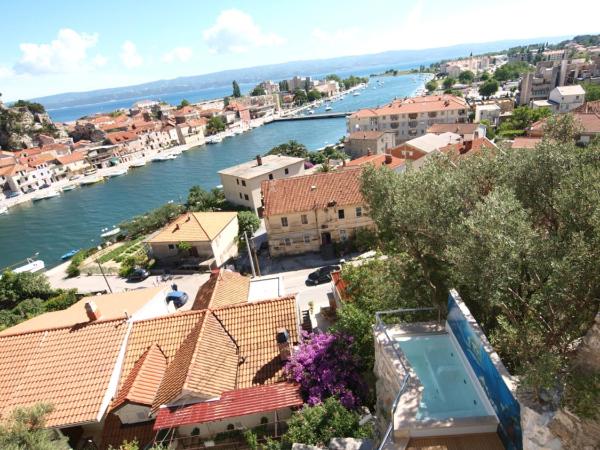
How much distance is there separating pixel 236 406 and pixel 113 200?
83.0 meters

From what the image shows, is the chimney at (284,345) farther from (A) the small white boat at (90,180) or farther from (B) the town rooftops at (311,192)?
(A) the small white boat at (90,180)

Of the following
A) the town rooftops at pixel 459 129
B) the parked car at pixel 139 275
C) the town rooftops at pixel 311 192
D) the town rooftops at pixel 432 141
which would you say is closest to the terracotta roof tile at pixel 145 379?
the town rooftops at pixel 311 192

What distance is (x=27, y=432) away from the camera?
12008mm

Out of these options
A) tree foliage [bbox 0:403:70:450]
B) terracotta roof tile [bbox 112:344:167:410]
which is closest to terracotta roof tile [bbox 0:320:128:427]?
terracotta roof tile [bbox 112:344:167:410]

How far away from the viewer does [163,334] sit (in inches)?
736

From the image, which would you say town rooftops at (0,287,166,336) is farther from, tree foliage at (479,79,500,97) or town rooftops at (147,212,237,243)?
tree foliage at (479,79,500,97)

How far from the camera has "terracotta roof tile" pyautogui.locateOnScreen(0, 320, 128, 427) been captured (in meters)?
15.5

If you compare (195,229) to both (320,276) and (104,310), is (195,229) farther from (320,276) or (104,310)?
(104,310)

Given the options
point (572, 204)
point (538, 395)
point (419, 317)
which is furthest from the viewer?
point (419, 317)

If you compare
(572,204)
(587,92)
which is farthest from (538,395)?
(587,92)

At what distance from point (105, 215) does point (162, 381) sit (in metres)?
69.3

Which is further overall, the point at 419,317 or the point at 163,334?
the point at 163,334

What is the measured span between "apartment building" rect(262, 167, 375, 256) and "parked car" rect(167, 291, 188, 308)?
10639mm

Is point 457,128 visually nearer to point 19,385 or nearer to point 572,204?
point 572,204
